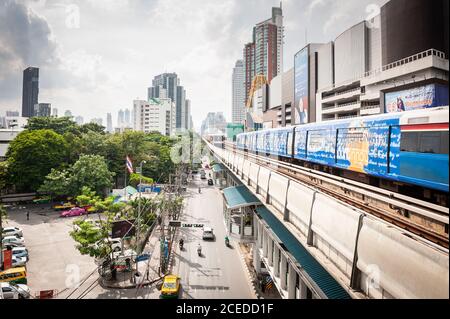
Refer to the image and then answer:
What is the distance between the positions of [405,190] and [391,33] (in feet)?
104

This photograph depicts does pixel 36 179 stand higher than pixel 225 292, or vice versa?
pixel 36 179

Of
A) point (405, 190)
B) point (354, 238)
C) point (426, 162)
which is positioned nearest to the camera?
point (354, 238)

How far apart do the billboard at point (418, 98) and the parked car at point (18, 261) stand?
35.9 m

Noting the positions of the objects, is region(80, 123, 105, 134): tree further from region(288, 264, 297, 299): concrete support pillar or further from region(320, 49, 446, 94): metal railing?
region(288, 264, 297, 299): concrete support pillar

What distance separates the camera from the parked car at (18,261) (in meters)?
17.8

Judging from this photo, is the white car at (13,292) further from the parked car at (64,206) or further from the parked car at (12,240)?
the parked car at (64,206)

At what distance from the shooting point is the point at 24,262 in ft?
59.5

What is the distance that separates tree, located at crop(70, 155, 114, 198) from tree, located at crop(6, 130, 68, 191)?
14.2 feet

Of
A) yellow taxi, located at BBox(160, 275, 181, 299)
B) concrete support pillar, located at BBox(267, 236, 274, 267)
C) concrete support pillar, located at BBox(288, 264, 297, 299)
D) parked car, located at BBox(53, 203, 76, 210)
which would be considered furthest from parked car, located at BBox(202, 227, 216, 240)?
parked car, located at BBox(53, 203, 76, 210)

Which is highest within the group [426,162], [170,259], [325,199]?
[426,162]

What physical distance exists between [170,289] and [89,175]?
77.8 feet

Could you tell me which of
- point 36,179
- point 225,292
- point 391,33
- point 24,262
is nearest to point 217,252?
point 225,292
